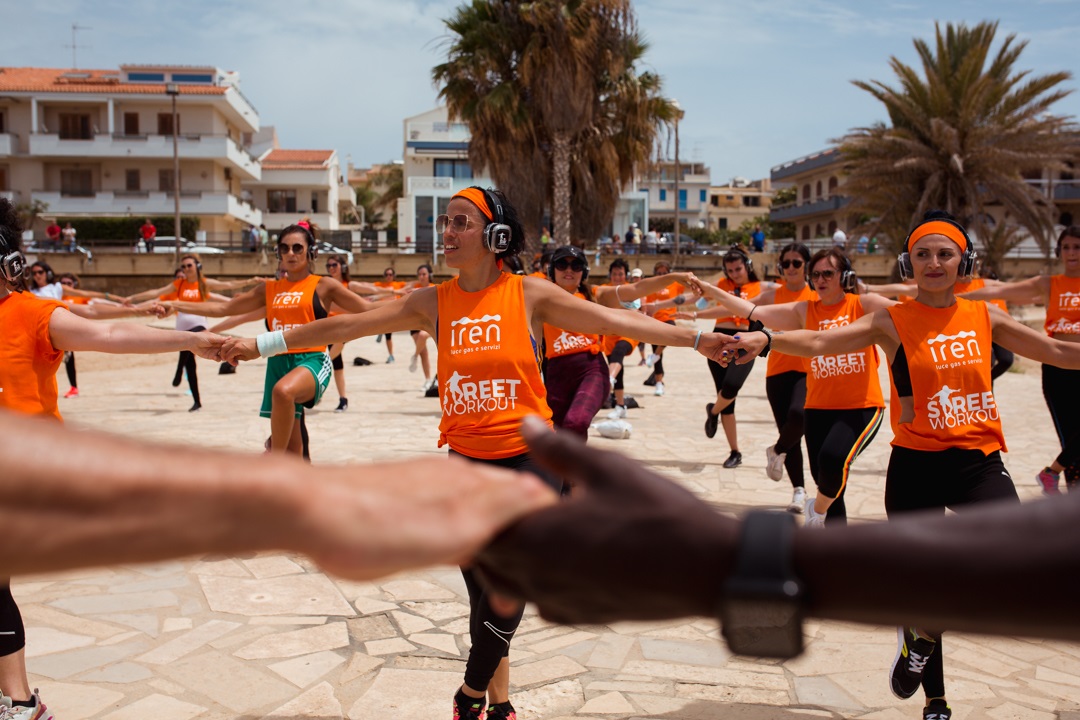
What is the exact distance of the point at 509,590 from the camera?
1.36 meters

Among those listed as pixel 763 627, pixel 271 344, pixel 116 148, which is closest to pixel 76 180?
pixel 116 148

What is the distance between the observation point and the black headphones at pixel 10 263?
14.8 ft

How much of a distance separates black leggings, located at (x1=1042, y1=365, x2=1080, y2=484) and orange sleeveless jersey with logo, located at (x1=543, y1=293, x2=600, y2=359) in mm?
3908

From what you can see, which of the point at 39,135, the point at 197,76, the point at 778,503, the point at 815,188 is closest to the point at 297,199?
the point at 197,76

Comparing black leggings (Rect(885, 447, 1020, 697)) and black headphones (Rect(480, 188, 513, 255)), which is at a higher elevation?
black headphones (Rect(480, 188, 513, 255))

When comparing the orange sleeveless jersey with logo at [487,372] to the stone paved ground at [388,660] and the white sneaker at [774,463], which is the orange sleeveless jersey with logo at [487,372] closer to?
the stone paved ground at [388,660]

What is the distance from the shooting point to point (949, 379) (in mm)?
4773

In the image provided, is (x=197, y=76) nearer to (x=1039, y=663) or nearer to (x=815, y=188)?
(x=815, y=188)

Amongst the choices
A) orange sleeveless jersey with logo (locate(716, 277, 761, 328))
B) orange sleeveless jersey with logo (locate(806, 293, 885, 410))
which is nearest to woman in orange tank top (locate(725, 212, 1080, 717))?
orange sleeveless jersey with logo (locate(806, 293, 885, 410))

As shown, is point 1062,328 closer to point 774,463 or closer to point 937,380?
point 774,463

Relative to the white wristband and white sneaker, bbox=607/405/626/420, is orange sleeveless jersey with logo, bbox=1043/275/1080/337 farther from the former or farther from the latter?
the white wristband

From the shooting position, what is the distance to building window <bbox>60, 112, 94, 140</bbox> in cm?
5778

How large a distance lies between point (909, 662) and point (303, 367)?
17.3ft

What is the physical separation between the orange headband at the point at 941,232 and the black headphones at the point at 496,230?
219 cm
